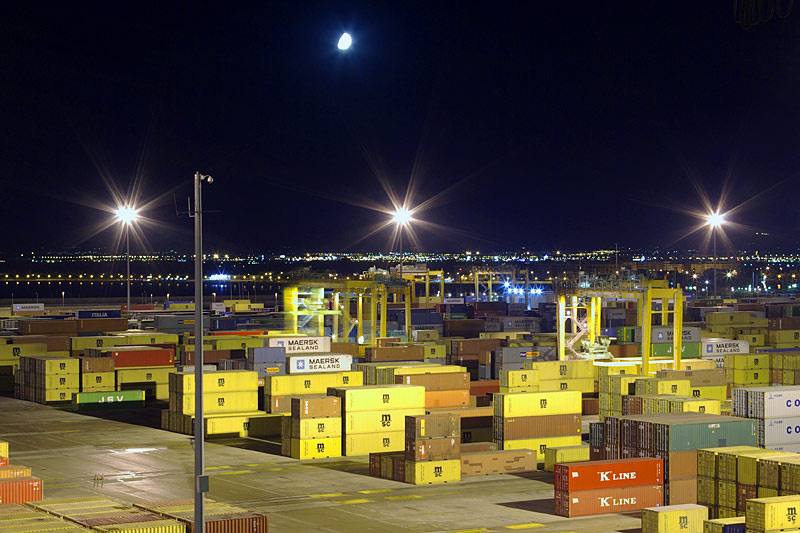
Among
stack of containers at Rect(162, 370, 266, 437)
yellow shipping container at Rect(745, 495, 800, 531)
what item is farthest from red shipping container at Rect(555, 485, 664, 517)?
stack of containers at Rect(162, 370, 266, 437)

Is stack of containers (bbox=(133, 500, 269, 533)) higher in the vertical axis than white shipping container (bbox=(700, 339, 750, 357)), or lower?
lower

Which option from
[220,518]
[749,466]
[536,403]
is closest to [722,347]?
[536,403]

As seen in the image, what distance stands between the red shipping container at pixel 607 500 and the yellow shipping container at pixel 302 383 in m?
18.9

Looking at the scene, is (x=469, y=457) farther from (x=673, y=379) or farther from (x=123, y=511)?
(x=123, y=511)

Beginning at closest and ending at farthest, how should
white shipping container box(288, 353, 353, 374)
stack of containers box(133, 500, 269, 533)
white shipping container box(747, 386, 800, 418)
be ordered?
stack of containers box(133, 500, 269, 533), white shipping container box(747, 386, 800, 418), white shipping container box(288, 353, 353, 374)

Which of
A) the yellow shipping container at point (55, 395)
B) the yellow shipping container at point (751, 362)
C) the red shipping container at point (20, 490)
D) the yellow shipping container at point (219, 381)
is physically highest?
the yellow shipping container at point (751, 362)

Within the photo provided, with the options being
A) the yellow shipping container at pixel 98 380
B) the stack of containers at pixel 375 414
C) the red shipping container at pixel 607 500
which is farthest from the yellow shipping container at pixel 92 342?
the red shipping container at pixel 607 500

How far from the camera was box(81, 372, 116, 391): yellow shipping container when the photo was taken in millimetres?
61719

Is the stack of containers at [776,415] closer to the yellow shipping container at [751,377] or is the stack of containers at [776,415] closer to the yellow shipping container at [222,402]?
the yellow shipping container at [751,377]

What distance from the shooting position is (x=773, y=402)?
116 ft

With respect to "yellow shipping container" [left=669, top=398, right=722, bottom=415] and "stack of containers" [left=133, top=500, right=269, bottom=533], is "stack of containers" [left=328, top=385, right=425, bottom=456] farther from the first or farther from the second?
"stack of containers" [left=133, top=500, right=269, bottom=533]

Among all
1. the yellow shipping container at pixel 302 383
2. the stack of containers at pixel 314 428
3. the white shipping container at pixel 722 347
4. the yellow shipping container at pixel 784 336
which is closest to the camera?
the stack of containers at pixel 314 428

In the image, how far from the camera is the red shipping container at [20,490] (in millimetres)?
28297

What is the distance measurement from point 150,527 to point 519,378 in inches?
1201
